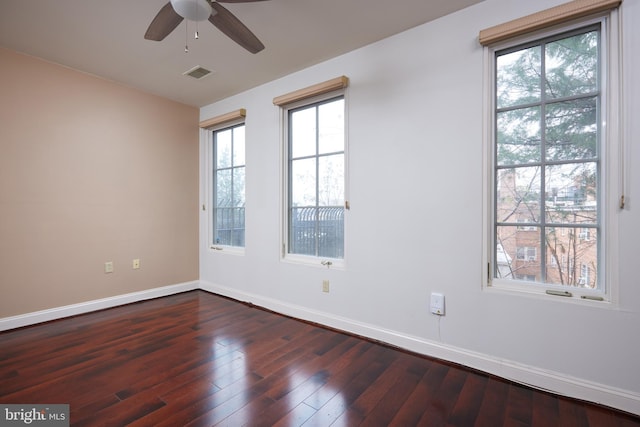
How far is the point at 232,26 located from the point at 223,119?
1.95 metres

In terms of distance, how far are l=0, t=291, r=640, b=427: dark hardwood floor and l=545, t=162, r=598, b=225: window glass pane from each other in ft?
3.54

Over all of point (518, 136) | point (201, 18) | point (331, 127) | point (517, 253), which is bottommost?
point (517, 253)

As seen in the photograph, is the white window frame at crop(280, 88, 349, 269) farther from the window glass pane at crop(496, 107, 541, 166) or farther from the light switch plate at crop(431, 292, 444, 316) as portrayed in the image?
the window glass pane at crop(496, 107, 541, 166)

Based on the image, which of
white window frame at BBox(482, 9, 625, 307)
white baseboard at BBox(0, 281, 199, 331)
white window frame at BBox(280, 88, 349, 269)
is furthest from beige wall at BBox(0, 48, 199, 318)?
white window frame at BBox(482, 9, 625, 307)

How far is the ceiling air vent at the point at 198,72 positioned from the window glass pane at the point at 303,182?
1299 millimetres

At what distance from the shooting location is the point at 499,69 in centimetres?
202

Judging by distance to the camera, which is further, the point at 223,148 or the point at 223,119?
the point at 223,148

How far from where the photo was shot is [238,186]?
3.72 metres

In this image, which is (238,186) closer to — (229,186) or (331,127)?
(229,186)

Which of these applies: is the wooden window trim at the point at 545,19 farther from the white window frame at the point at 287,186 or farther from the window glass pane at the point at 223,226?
the window glass pane at the point at 223,226

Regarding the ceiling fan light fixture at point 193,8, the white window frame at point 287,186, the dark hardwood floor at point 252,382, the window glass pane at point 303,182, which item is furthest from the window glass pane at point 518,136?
the ceiling fan light fixture at point 193,8

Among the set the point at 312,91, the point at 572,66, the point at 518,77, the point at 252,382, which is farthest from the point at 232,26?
the point at 252,382

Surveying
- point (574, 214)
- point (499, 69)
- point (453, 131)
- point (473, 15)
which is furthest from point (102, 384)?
point (473, 15)

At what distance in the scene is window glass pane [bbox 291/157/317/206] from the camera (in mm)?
3004
